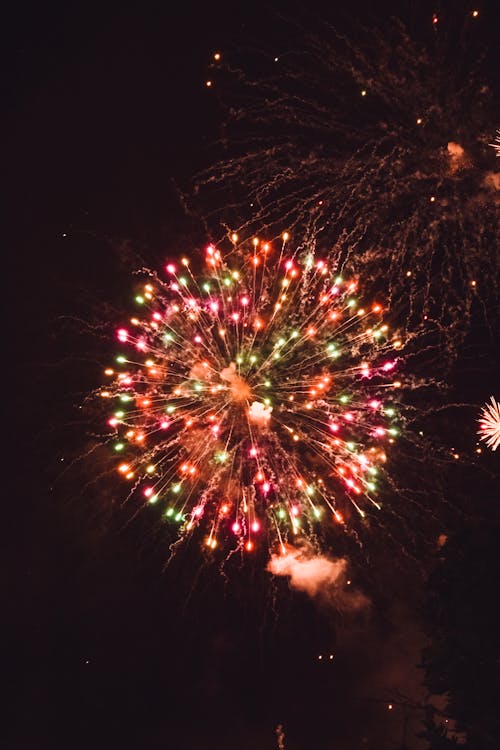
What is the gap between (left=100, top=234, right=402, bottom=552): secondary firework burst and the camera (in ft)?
26.9

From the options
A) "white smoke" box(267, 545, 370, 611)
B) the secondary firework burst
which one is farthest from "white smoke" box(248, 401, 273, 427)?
"white smoke" box(267, 545, 370, 611)

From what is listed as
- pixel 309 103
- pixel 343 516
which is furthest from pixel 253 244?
pixel 343 516

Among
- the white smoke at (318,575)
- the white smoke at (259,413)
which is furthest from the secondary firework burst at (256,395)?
the white smoke at (318,575)

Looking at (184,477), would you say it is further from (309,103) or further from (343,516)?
(309,103)

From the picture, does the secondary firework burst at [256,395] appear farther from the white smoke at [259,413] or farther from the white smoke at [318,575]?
the white smoke at [318,575]

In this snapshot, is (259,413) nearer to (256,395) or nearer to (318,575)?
(256,395)

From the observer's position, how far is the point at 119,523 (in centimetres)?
884

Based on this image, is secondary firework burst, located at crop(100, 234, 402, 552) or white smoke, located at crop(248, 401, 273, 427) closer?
secondary firework burst, located at crop(100, 234, 402, 552)

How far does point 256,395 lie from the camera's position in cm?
852

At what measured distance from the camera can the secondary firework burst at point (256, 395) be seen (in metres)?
8.19

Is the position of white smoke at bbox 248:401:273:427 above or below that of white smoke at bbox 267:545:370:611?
above

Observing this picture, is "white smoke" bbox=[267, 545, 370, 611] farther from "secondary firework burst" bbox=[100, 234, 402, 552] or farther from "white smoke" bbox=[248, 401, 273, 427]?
"white smoke" bbox=[248, 401, 273, 427]

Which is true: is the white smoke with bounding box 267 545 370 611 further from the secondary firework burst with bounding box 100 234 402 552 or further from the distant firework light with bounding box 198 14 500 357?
the distant firework light with bounding box 198 14 500 357

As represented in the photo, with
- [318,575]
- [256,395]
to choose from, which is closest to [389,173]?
[256,395]
